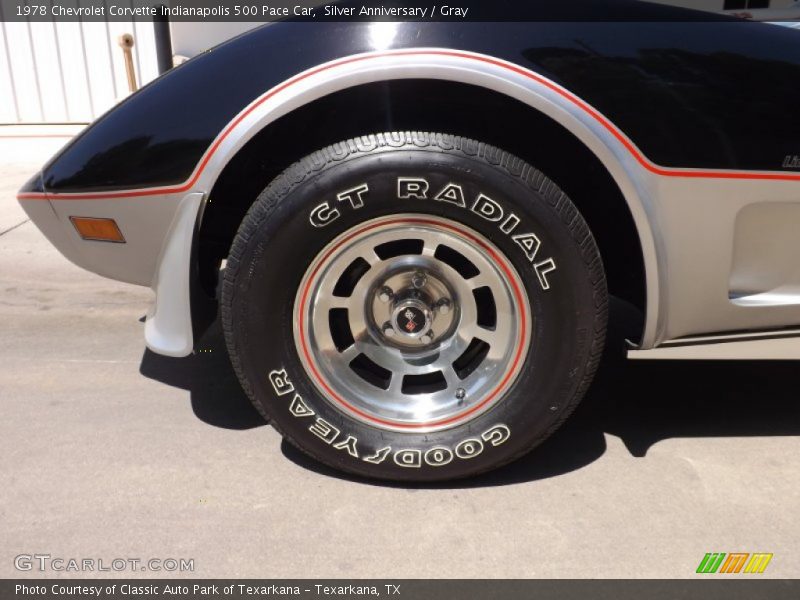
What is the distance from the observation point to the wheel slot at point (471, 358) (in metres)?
2.41

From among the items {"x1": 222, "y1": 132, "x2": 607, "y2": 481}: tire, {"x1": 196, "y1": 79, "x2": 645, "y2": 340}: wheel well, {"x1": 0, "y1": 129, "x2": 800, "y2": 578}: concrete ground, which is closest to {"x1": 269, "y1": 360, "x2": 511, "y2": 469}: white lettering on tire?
{"x1": 222, "y1": 132, "x2": 607, "y2": 481}: tire


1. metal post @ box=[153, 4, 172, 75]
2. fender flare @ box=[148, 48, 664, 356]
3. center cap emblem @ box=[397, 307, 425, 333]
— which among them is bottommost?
center cap emblem @ box=[397, 307, 425, 333]

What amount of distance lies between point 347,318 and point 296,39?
34.5 inches

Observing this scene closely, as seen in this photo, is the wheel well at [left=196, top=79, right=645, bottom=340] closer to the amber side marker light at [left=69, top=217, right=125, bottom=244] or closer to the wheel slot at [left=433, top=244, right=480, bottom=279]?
the amber side marker light at [left=69, top=217, right=125, bottom=244]

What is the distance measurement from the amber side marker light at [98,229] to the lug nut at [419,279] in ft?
3.00

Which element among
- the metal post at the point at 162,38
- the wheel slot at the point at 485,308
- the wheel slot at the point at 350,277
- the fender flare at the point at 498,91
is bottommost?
the wheel slot at the point at 485,308

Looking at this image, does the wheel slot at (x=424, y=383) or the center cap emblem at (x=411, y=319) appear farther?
the wheel slot at (x=424, y=383)

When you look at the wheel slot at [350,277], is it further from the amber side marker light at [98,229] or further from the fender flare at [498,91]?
the amber side marker light at [98,229]

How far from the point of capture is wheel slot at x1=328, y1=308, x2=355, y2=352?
2.49 m

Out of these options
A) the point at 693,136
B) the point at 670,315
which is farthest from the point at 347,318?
the point at 693,136

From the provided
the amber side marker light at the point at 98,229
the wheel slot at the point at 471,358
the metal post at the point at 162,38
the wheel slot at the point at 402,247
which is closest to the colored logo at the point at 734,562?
the wheel slot at the point at 471,358

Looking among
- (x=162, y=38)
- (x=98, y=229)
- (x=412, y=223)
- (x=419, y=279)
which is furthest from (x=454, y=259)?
(x=162, y=38)

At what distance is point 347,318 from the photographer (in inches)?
97.5

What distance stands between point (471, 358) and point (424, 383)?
6.9 inches
